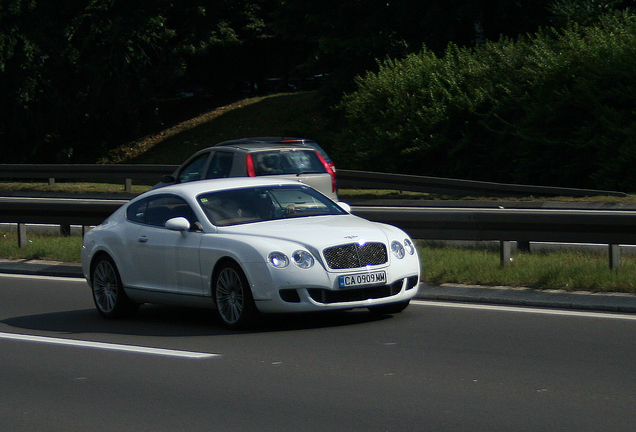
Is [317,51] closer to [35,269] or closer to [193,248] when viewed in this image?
[35,269]

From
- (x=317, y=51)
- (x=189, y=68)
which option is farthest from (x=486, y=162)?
(x=189, y=68)

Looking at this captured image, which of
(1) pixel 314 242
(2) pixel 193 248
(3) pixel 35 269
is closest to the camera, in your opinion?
(1) pixel 314 242

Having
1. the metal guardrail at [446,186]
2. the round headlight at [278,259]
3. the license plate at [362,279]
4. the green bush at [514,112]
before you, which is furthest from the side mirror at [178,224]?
the green bush at [514,112]

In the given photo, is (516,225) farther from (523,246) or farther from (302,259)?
(302,259)

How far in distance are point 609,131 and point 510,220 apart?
12851mm

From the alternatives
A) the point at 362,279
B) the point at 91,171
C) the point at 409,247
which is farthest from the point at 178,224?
the point at 91,171

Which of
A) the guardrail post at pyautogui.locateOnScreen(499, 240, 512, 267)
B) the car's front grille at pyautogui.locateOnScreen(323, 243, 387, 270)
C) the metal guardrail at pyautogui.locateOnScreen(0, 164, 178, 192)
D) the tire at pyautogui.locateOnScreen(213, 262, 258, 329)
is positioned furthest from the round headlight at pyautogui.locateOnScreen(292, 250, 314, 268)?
the metal guardrail at pyautogui.locateOnScreen(0, 164, 178, 192)

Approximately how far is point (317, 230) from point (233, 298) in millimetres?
981

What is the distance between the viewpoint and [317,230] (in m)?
9.49

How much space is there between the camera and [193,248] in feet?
32.4

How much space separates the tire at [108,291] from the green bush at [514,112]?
15192mm

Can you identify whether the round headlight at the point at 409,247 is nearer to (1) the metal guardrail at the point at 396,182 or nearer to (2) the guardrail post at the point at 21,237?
(2) the guardrail post at the point at 21,237

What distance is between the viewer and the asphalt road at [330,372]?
245 inches

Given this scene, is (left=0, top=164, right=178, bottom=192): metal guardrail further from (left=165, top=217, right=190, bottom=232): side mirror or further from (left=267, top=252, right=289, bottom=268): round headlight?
(left=267, top=252, right=289, bottom=268): round headlight
